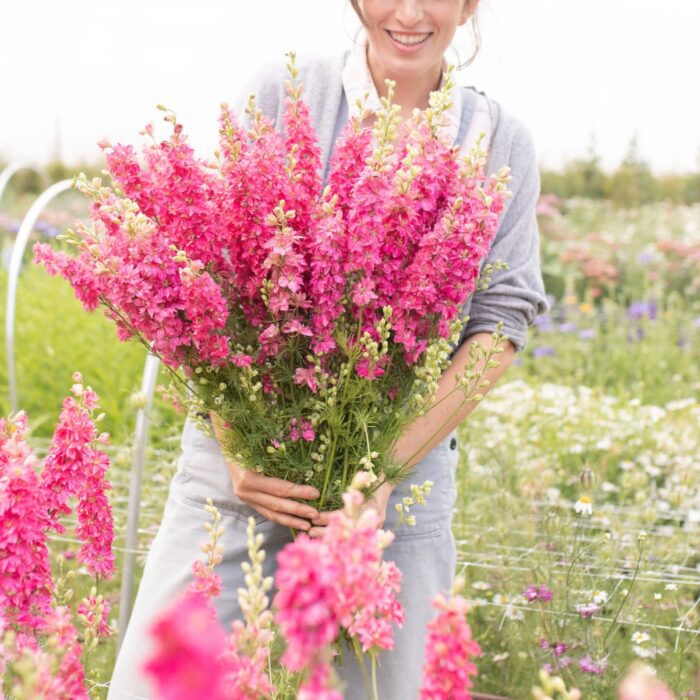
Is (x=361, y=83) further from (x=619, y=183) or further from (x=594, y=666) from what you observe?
(x=619, y=183)

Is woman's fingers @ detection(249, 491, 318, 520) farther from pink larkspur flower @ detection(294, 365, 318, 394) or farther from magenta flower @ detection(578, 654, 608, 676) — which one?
magenta flower @ detection(578, 654, 608, 676)

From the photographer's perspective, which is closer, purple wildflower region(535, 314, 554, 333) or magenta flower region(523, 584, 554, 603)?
magenta flower region(523, 584, 554, 603)

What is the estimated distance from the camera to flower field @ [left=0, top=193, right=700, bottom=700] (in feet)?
8.73

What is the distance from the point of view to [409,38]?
2129mm

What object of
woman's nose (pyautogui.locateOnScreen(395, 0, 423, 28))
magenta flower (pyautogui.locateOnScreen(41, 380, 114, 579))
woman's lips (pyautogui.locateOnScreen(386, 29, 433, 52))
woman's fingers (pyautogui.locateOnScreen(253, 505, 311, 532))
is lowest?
woman's fingers (pyautogui.locateOnScreen(253, 505, 311, 532))

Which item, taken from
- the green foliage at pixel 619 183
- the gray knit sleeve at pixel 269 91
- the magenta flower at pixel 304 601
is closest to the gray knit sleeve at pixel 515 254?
the gray knit sleeve at pixel 269 91

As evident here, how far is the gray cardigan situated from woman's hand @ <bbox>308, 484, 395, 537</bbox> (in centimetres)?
51

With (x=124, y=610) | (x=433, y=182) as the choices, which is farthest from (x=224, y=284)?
(x=124, y=610)

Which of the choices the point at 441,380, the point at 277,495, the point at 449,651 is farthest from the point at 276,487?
the point at 449,651

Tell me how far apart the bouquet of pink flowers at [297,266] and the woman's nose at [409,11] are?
0.50 meters

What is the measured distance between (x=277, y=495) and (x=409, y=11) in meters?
1.00

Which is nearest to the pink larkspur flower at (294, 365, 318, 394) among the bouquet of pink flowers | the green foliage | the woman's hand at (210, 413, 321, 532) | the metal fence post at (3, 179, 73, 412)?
the bouquet of pink flowers

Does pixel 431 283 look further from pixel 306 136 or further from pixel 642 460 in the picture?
pixel 642 460

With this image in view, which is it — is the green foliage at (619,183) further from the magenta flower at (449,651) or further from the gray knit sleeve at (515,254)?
the magenta flower at (449,651)
